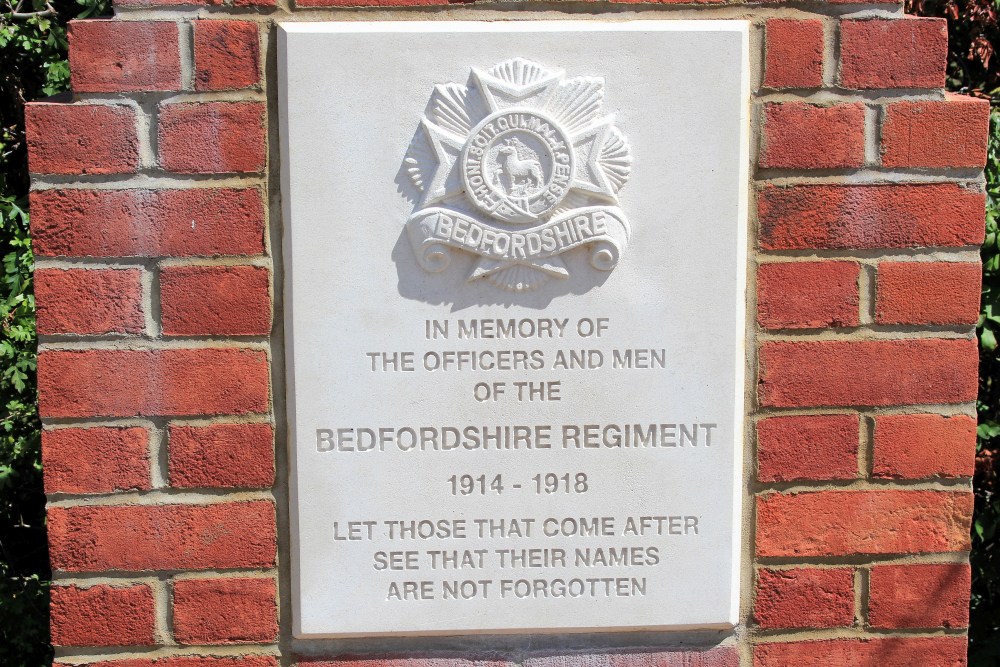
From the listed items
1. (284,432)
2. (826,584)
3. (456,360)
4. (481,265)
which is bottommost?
(826,584)

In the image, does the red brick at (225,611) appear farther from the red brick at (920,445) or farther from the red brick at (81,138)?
the red brick at (920,445)

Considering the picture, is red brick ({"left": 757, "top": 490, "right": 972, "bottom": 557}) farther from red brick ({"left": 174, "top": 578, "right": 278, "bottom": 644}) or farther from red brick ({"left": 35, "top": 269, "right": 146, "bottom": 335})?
red brick ({"left": 35, "top": 269, "right": 146, "bottom": 335})

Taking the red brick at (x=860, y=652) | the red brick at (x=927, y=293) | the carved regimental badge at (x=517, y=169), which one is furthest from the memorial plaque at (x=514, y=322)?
the red brick at (x=927, y=293)

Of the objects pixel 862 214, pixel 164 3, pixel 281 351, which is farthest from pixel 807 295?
pixel 164 3

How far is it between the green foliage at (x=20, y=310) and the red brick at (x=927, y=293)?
6.37ft

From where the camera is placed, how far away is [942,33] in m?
1.35

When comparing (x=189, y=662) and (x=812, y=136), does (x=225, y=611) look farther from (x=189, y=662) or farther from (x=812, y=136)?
(x=812, y=136)

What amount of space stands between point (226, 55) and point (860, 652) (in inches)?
52.4

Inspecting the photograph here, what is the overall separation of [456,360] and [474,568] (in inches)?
12.7

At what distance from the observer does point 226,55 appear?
133cm

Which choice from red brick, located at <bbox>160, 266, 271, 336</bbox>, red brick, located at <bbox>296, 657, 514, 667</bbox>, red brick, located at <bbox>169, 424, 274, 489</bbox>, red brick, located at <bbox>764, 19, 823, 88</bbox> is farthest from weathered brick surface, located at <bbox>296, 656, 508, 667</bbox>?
red brick, located at <bbox>764, 19, 823, 88</bbox>

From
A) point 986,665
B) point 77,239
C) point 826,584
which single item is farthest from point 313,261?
point 986,665

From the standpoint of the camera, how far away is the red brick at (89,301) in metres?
1.34

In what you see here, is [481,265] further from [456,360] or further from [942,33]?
[942,33]
